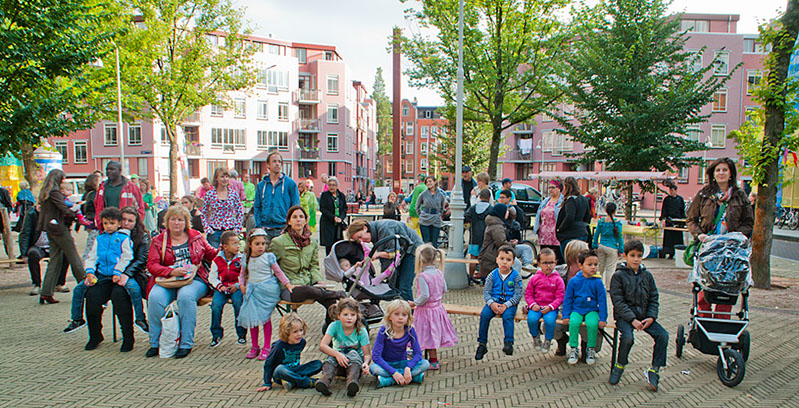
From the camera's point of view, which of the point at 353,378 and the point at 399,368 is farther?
the point at 399,368

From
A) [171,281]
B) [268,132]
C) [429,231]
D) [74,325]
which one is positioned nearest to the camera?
[171,281]

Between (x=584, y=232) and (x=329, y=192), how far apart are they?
209 inches

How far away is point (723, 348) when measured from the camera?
4.80 meters

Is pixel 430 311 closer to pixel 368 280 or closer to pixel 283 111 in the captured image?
pixel 368 280

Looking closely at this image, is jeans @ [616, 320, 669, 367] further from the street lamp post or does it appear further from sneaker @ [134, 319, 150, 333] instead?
Result: sneaker @ [134, 319, 150, 333]

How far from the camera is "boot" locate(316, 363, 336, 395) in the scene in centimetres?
438

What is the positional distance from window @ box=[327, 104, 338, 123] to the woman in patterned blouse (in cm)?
4764

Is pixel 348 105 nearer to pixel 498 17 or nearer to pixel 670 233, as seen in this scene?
pixel 498 17

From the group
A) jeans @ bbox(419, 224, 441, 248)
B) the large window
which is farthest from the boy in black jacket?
the large window

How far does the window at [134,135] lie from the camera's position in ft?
146

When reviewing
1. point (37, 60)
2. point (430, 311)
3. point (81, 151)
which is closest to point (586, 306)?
point (430, 311)

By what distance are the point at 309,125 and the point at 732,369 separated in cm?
5254

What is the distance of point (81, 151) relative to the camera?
1772 inches

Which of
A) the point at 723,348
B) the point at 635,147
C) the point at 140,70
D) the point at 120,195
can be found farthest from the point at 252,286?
the point at 140,70
